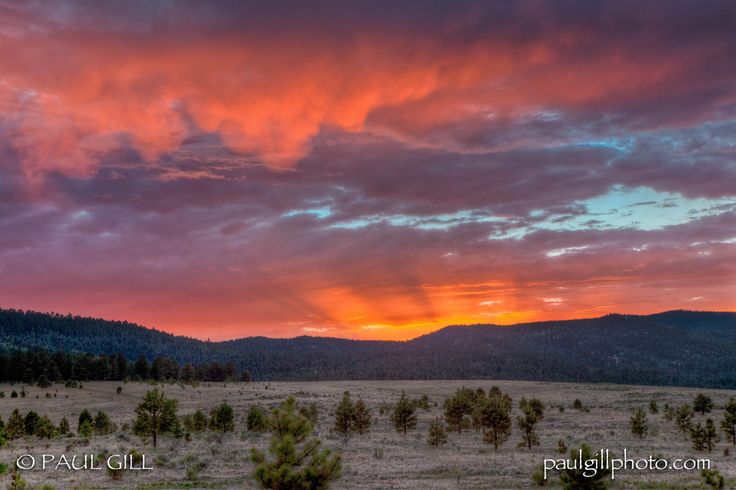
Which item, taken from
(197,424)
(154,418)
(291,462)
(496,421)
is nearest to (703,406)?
(496,421)

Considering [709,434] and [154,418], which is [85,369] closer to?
[154,418]

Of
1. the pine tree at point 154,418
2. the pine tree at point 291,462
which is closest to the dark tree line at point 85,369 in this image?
the pine tree at point 154,418

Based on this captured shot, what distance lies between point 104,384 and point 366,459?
101892 millimetres

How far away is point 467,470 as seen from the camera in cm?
3594

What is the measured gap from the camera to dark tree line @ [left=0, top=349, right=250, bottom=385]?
120875 mm

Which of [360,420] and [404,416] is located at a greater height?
[404,416]

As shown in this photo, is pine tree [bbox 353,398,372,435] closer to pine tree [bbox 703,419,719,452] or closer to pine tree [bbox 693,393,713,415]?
pine tree [bbox 703,419,719,452]

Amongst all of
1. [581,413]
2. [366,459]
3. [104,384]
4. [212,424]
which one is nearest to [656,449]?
[366,459]

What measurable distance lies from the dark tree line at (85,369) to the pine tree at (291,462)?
115239 mm

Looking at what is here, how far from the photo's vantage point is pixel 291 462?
17.4 metres

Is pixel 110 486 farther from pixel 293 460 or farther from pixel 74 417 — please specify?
pixel 74 417

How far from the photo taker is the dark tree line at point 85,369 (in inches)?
4759

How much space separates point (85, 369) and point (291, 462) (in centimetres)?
13521

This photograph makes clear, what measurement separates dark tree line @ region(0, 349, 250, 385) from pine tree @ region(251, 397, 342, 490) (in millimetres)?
115239
